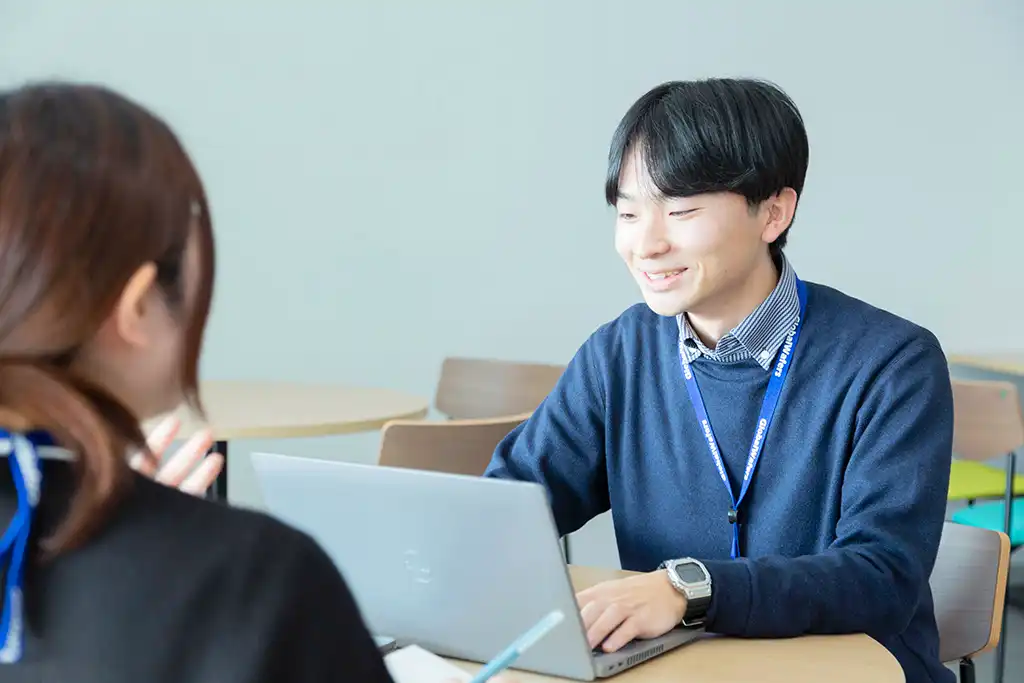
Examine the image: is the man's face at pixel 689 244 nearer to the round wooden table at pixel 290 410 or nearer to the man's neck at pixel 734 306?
the man's neck at pixel 734 306

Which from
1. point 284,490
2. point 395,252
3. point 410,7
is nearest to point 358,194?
point 395,252

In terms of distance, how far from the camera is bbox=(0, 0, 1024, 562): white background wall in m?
3.53

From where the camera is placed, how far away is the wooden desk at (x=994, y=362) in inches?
140

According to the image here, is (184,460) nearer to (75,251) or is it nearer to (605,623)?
(605,623)

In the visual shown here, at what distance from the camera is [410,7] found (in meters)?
3.65

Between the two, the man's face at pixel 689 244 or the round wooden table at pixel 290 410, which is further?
the round wooden table at pixel 290 410

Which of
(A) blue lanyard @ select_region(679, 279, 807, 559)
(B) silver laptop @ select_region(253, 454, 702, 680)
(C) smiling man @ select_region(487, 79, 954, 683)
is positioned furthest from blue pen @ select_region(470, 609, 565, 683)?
(A) blue lanyard @ select_region(679, 279, 807, 559)

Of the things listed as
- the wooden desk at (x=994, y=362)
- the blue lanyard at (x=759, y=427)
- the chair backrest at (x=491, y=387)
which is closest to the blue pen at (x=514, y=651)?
the blue lanyard at (x=759, y=427)

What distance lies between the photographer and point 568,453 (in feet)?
5.41

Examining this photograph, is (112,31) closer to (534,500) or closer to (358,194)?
(358,194)

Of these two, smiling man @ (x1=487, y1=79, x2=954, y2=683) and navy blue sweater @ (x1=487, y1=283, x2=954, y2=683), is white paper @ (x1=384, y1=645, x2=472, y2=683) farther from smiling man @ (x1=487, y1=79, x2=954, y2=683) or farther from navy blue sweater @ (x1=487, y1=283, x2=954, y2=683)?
smiling man @ (x1=487, y1=79, x2=954, y2=683)

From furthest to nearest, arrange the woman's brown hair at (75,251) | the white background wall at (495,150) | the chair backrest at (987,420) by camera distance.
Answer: the white background wall at (495,150) < the chair backrest at (987,420) < the woman's brown hair at (75,251)

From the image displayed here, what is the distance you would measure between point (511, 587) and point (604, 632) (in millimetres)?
148

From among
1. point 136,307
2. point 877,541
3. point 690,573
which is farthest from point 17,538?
point 877,541
